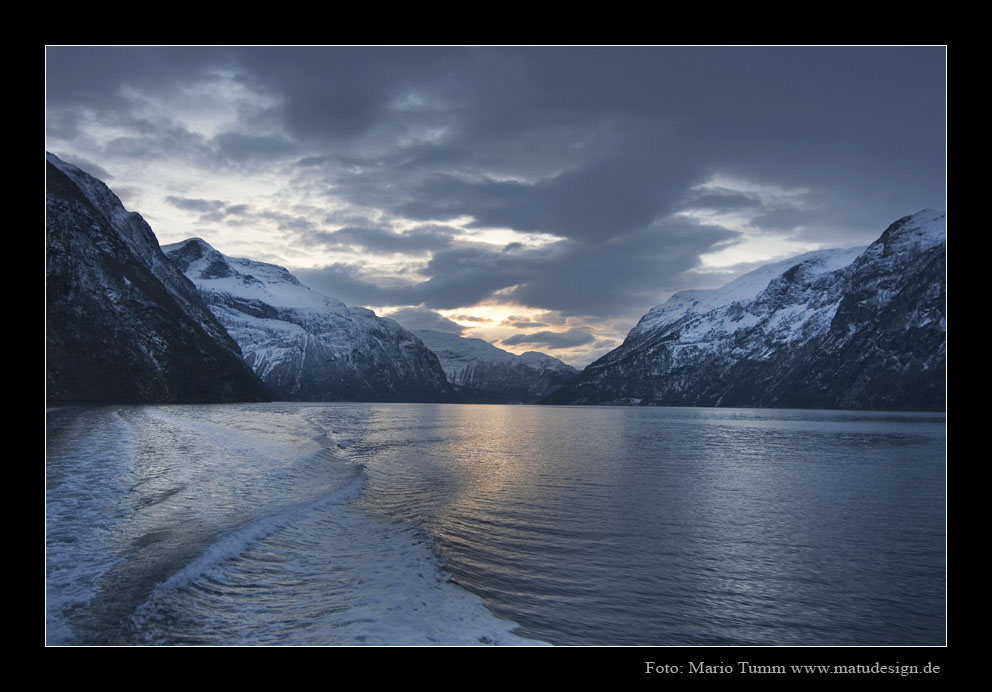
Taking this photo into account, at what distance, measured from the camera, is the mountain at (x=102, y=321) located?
12181 centimetres

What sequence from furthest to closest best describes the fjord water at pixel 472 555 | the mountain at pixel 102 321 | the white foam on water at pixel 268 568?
1. the mountain at pixel 102 321
2. the fjord water at pixel 472 555
3. the white foam on water at pixel 268 568

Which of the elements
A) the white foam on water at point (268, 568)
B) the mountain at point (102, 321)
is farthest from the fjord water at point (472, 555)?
the mountain at point (102, 321)

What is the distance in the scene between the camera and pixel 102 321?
426 feet

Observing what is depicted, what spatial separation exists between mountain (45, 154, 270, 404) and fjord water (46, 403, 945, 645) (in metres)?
97.7

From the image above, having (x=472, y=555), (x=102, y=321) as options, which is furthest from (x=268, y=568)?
(x=102, y=321)

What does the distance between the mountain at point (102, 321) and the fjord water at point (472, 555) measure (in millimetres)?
97710

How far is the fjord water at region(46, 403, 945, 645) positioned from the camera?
14.2m

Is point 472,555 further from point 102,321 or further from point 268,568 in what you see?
point 102,321

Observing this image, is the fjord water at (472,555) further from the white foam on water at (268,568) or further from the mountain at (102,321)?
the mountain at (102,321)

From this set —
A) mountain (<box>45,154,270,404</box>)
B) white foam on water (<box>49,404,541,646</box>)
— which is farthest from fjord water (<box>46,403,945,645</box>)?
mountain (<box>45,154,270,404</box>)

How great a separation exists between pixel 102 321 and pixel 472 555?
140 meters
